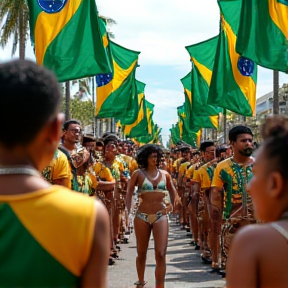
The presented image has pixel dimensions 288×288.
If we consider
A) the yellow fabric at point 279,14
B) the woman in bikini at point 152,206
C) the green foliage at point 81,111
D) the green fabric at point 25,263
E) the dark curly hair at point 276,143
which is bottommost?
the woman in bikini at point 152,206

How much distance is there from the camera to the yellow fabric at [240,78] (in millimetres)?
14688

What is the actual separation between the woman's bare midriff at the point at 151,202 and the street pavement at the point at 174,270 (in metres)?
1.49

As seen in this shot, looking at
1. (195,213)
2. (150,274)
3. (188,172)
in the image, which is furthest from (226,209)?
(188,172)

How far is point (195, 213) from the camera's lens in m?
16.1

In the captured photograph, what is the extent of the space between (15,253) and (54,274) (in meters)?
0.14

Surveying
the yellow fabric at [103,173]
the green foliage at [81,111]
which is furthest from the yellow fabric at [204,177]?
the green foliage at [81,111]

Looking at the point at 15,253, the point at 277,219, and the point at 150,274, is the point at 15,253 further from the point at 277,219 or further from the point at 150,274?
the point at 150,274

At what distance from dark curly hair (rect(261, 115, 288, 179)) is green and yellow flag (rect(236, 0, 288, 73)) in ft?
25.9

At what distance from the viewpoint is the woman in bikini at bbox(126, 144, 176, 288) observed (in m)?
9.09

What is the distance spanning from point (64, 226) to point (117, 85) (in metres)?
18.1

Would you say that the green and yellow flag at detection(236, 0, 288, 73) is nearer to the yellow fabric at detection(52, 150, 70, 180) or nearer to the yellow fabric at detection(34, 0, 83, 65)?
the yellow fabric at detection(34, 0, 83, 65)

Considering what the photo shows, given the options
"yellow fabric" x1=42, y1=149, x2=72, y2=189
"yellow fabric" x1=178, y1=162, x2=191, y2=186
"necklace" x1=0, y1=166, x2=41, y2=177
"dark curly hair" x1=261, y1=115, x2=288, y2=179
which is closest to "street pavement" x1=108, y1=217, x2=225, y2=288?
"yellow fabric" x1=42, y1=149, x2=72, y2=189

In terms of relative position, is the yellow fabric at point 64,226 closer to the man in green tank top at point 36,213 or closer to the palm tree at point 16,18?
the man in green tank top at point 36,213

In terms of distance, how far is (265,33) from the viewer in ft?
37.1
